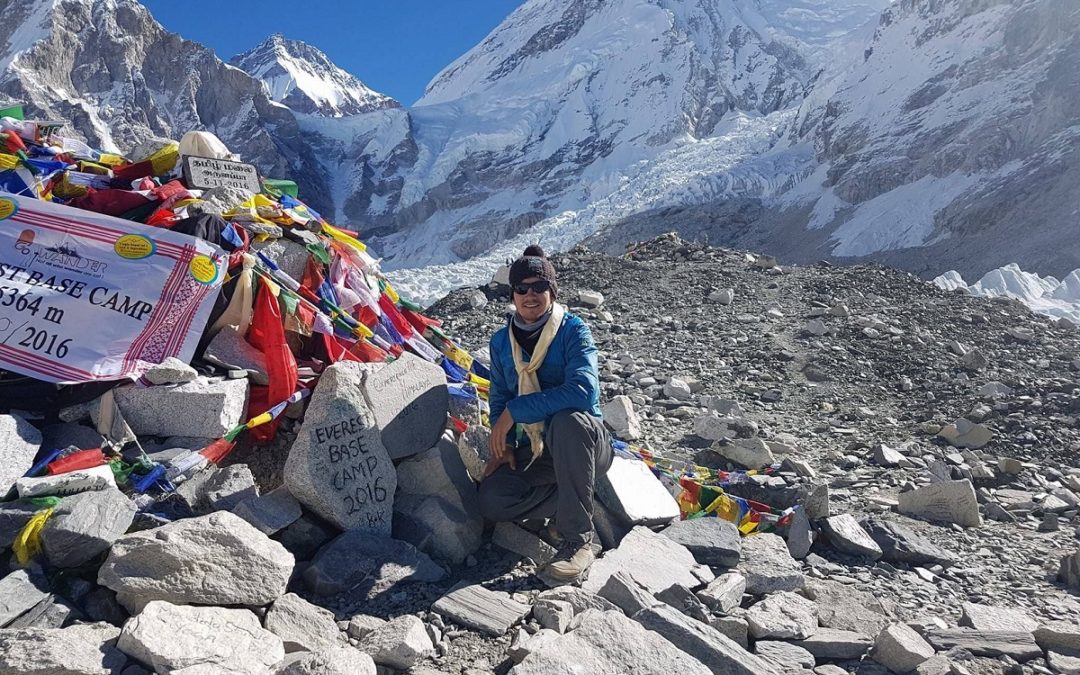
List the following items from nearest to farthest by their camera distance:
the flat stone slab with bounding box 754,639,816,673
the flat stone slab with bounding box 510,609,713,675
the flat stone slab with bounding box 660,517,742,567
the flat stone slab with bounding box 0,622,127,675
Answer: the flat stone slab with bounding box 0,622,127,675
the flat stone slab with bounding box 510,609,713,675
the flat stone slab with bounding box 754,639,816,673
the flat stone slab with bounding box 660,517,742,567

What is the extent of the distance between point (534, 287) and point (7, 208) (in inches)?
119

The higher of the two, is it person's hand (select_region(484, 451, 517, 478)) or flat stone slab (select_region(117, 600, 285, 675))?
person's hand (select_region(484, 451, 517, 478))

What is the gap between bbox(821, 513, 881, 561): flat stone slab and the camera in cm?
389

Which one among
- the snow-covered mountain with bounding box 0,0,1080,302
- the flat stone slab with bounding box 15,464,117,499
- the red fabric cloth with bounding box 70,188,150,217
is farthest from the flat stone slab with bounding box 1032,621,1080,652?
the snow-covered mountain with bounding box 0,0,1080,302

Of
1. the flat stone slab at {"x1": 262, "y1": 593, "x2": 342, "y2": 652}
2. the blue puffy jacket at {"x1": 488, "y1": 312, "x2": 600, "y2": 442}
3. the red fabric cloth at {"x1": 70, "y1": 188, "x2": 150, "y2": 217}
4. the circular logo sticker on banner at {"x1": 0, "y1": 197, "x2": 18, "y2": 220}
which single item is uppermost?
the red fabric cloth at {"x1": 70, "y1": 188, "x2": 150, "y2": 217}

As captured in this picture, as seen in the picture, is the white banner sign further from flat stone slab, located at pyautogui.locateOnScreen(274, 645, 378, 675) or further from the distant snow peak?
the distant snow peak

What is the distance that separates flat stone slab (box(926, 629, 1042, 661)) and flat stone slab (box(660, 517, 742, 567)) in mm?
882

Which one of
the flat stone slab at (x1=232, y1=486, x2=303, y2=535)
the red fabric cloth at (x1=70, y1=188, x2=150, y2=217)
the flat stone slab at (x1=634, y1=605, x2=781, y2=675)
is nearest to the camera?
the flat stone slab at (x1=634, y1=605, x2=781, y2=675)

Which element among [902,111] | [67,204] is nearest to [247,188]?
[67,204]

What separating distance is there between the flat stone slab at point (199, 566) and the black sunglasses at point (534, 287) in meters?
1.46

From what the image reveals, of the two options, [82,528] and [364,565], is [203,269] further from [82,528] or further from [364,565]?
[364,565]

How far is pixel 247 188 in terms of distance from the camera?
211 inches

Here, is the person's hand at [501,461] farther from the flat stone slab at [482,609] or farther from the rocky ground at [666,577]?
the flat stone slab at [482,609]

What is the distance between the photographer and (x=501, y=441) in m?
3.47
